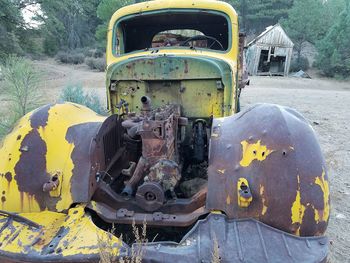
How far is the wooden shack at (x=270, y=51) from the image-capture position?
95.2ft

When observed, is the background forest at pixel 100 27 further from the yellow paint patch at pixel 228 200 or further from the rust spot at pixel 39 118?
the yellow paint patch at pixel 228 200

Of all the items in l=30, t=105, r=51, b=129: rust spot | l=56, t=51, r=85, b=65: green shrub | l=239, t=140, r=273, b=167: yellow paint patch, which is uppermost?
l=30, t=105, r=51, b=129: rust spot

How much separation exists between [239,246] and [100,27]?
99.9 feet

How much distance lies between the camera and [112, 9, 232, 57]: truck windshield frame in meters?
4.47

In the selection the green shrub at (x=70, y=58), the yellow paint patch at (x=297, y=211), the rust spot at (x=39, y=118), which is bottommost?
the green shrub at (x=70, y=58)

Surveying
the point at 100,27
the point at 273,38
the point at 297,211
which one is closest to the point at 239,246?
the point at 297,211

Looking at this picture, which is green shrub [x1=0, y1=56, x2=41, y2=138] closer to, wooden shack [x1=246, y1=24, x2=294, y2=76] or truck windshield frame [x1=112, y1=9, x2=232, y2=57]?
truck windshield frame [x1=112, y1=9, x2=232, y2=57]

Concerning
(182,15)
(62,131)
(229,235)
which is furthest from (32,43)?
(229,235)

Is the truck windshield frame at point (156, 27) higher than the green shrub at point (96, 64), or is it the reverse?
the truck windshield frame at point (156, 27)

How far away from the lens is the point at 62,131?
2758 millimetres

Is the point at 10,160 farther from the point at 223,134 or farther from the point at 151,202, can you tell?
the point at 223,134

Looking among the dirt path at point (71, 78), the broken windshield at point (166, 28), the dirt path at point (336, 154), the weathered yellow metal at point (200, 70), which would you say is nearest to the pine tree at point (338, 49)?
the dirt path at point (336, 154)

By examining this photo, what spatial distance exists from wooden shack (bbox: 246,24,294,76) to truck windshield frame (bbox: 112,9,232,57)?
81.7ft

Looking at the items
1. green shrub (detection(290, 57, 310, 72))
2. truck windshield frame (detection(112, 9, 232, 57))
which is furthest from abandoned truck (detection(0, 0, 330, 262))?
green shrub (detection(290, 57, 310, 72))
